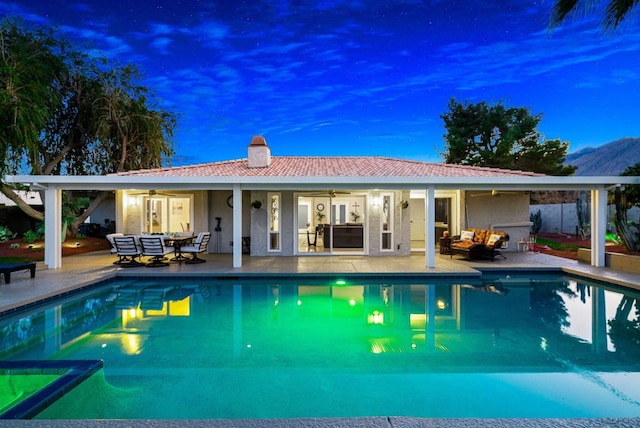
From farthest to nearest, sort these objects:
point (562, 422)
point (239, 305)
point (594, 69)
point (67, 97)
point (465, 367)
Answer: point (594, 69)
point (67, 97)
point (239, 305)
point (465, 367)
point (562, 422)

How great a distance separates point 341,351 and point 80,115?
1861 cm

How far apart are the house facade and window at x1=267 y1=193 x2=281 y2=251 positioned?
0.13ft

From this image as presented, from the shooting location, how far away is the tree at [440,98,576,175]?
2398cm

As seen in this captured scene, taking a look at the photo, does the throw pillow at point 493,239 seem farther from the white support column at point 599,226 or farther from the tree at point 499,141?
the tree at point 499,141

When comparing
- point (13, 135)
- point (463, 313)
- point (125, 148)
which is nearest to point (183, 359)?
point (463, 313)

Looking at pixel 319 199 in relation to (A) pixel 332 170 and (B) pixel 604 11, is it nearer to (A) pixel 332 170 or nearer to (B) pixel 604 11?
(A) pixel 332 170

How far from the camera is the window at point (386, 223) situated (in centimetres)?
1408

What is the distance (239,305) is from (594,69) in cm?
3031

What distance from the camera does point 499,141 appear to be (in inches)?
1006

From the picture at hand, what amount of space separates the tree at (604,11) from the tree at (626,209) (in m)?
4.40

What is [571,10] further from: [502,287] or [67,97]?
[67,97]

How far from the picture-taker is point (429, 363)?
186 inches

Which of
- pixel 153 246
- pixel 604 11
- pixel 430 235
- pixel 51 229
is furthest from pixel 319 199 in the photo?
pixel 604 11

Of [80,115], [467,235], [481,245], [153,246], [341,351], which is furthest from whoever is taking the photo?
[80,115]
